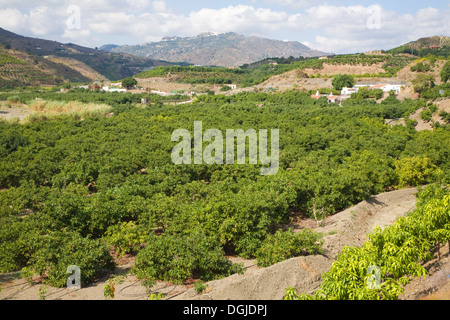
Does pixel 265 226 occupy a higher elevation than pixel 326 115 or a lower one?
lower

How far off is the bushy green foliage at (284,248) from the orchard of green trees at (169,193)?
A: 4 centimetres

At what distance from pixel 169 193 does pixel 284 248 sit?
28.7ft

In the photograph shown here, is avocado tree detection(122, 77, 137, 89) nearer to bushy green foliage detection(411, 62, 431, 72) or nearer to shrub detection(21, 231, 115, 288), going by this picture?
bushy green foliage detection(411, 62, 431, 72)

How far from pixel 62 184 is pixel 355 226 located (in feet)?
54.0

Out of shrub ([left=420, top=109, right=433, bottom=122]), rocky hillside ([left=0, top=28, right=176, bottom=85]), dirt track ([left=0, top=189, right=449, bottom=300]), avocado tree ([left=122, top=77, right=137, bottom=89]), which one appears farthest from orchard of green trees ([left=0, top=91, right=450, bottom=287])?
rocky hillside ([left=0, top=28, right=176, bottom=85])

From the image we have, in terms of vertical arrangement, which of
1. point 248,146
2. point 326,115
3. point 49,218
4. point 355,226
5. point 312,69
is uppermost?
point 312,69

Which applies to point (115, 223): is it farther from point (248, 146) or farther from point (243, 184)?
point (248, 146)

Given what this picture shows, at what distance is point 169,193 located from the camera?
64.3 feet

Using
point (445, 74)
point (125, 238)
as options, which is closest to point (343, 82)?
point (445, 74)

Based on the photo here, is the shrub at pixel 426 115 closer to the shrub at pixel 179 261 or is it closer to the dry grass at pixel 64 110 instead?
the shrub at pixel 179 261

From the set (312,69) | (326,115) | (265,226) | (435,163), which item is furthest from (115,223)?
(312,69)

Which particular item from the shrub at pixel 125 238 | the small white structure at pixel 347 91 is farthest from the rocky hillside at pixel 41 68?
the shrub at pixel 125 238

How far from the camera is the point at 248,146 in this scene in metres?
28.7

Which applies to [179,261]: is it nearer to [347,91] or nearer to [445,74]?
[347,91]
